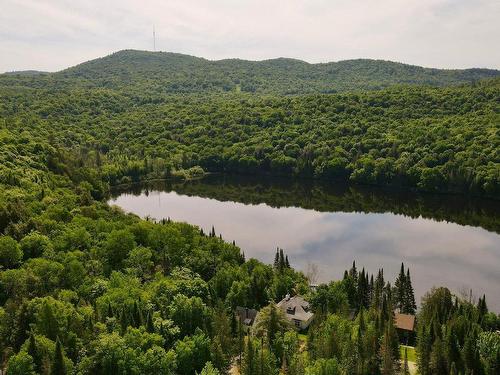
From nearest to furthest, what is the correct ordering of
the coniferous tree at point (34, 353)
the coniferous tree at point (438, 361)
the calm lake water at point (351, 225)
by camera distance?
the coniferous tree at point (34, 353), the coniferous tree at point (438, 361), the calm lake water at point (351, 225)

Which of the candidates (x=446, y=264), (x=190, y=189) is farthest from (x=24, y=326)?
(x=190, y=189)

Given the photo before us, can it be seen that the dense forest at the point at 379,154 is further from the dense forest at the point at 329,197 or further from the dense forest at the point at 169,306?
the dense forest at the point at 169,306

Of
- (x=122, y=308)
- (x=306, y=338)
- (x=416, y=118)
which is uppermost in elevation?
(x=416, y=118)

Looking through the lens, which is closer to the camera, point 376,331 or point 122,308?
point 376,331

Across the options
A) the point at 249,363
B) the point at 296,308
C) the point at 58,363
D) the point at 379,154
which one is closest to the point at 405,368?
the point at 249,363

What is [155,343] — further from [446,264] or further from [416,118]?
[416,118]

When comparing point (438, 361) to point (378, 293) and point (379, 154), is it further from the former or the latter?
point (379, 154)

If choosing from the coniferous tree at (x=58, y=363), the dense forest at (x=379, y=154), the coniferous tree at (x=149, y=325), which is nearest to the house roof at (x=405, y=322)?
the coniferous tree at (x=149, y=325)
